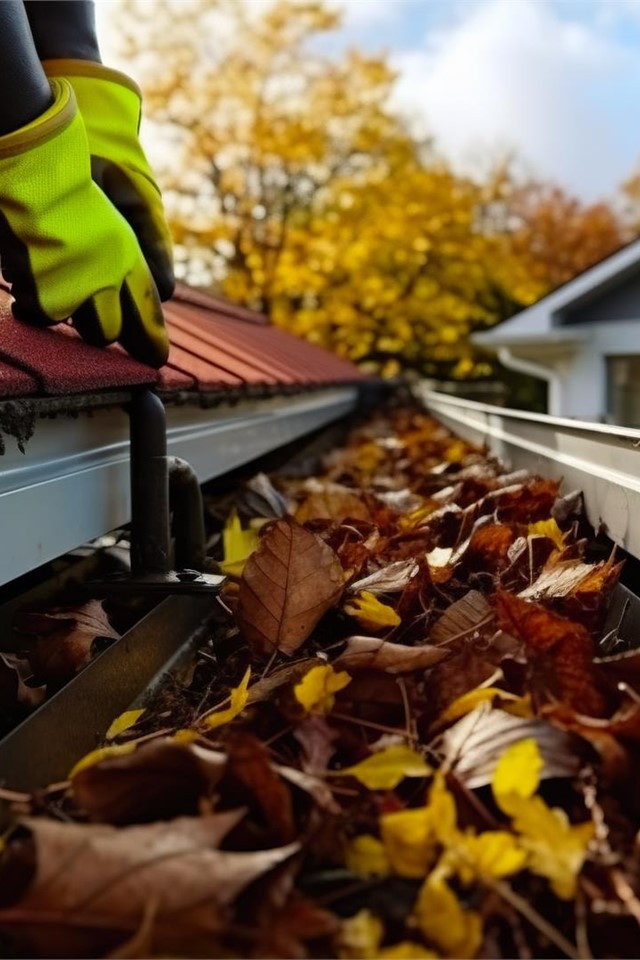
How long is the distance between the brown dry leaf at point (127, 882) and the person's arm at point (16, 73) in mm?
1024

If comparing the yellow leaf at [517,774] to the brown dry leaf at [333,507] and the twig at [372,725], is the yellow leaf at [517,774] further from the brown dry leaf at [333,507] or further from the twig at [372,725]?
the brown dry leaf at [333,507]

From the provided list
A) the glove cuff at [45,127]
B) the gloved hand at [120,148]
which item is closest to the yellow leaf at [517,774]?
the glove cuff at [45,127]

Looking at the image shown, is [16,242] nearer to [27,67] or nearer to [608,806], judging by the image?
[27,67]

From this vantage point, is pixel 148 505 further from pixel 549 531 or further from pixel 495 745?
pixel 495 745

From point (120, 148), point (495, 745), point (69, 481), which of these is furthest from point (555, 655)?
point (120, 148)

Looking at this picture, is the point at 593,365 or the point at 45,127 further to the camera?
the point at 593,365

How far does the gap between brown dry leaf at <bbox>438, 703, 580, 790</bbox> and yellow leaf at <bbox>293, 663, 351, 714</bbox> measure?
135mm

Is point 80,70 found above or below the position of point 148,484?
above

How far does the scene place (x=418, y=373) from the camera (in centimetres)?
2566

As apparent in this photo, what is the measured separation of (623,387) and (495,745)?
10.7 meters

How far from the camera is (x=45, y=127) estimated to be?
4.37ft

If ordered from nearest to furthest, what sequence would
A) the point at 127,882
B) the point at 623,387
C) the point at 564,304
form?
1. the point at 127,882
2. the point at 623,387
3. the point at 564,304

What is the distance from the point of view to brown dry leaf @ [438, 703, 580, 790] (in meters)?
0.84

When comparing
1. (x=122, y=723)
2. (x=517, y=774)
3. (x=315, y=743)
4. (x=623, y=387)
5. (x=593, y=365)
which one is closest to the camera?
(x=517, y=774)
